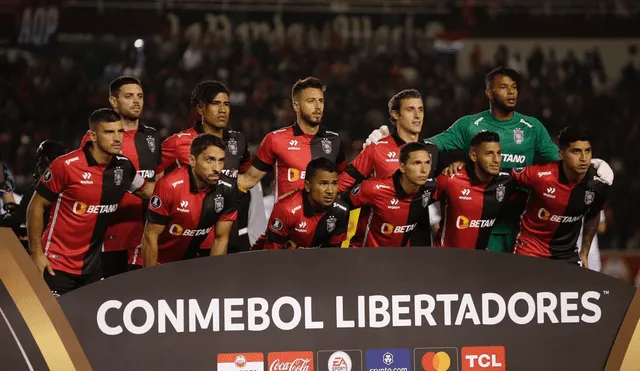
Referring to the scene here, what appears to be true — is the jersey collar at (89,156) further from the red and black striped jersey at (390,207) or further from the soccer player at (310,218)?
the red and black striped jersey at (390,207)

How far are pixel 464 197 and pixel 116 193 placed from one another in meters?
2.38

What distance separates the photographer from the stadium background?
15469 mm

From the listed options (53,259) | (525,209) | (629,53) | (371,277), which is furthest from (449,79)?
(371,277)

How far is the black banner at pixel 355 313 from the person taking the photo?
15.5ft

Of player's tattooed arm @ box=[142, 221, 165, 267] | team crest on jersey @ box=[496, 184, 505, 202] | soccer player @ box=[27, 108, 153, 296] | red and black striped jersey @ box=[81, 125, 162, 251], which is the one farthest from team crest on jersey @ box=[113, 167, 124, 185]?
team crest on jersey @ box=[496, 184, 505, 202]

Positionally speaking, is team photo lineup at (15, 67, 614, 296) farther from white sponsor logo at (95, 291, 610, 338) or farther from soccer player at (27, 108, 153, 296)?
white sponsor logo at (95, 291, 610, 338)

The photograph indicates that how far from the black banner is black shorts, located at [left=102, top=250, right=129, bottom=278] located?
2453 mm

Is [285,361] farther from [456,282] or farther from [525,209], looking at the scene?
[525,209]

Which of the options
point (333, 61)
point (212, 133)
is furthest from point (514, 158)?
point (333, 61)

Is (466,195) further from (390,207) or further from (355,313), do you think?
(355,313)

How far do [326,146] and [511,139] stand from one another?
1389mm

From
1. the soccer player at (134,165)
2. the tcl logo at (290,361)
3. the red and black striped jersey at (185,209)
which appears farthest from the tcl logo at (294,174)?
the tcl logo at (290,361)

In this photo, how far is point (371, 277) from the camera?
15.8 ft

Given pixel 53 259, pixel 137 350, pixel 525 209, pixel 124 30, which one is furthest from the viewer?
pixel 124 30
